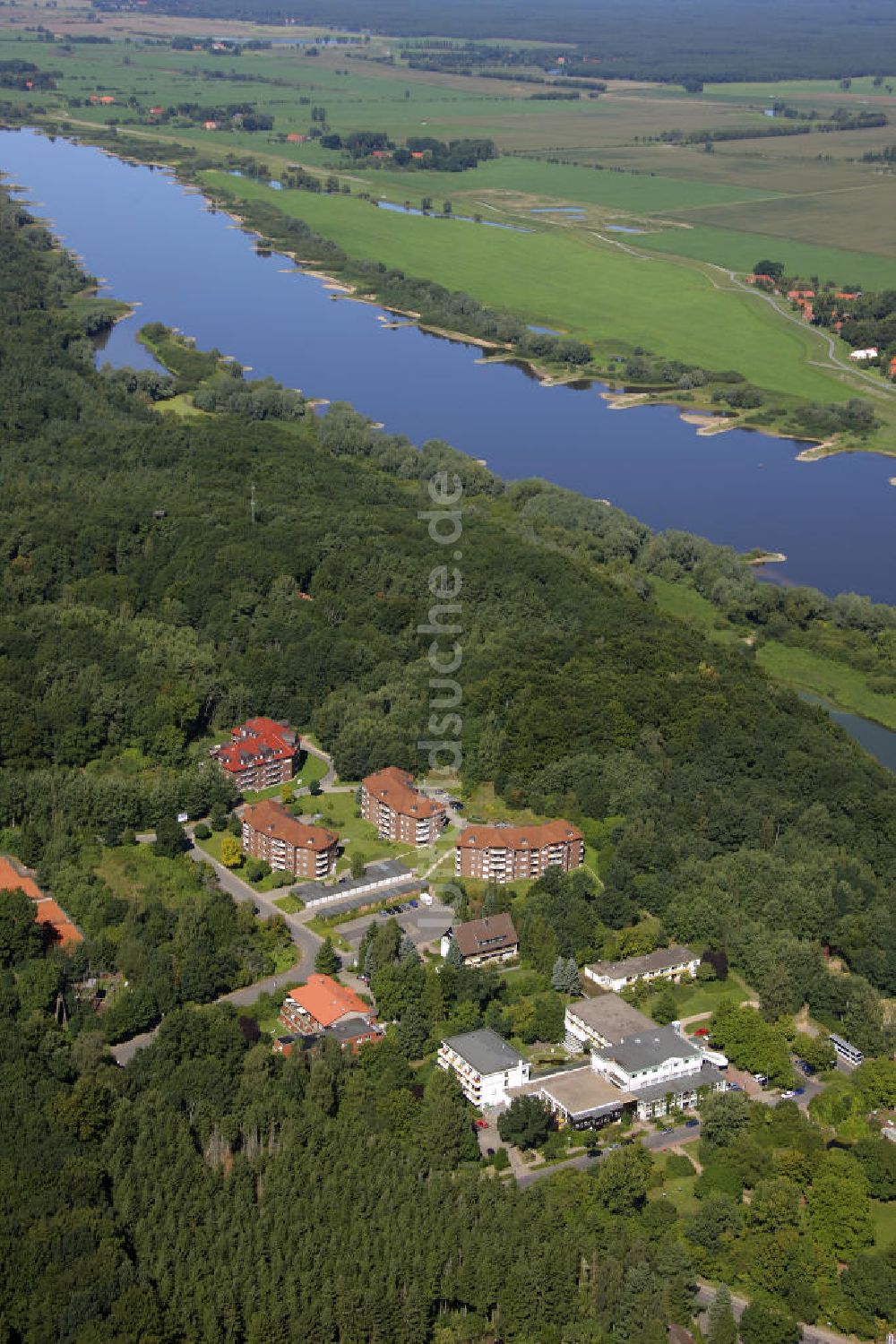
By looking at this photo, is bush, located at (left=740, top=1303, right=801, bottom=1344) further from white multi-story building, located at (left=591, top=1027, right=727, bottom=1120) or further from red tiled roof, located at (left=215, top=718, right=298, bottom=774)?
red tiled roof, located at (left=215, top=718, right=298, bottom=774)

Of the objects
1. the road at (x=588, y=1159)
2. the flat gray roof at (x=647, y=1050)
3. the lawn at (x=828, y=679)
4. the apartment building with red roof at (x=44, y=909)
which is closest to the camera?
the road at (x=588, y=1159)

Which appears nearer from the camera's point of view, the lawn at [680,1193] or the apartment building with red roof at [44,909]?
the lawn at [680,1193]

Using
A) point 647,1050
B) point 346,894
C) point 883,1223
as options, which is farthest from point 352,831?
point 883,1223

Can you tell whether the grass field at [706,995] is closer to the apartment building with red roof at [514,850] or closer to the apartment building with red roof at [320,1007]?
the apartment building with red roof at [514,850]

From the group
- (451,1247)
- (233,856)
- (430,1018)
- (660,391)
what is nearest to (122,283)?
(660,391)

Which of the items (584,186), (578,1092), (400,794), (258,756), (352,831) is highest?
(584,186)

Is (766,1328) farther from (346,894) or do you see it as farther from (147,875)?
(147,875)

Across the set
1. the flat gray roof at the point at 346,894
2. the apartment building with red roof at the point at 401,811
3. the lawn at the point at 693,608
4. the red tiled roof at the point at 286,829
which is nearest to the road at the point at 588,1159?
the flat gray roof at the point at 346,894

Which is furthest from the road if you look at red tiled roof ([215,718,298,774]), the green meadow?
the green meadow
